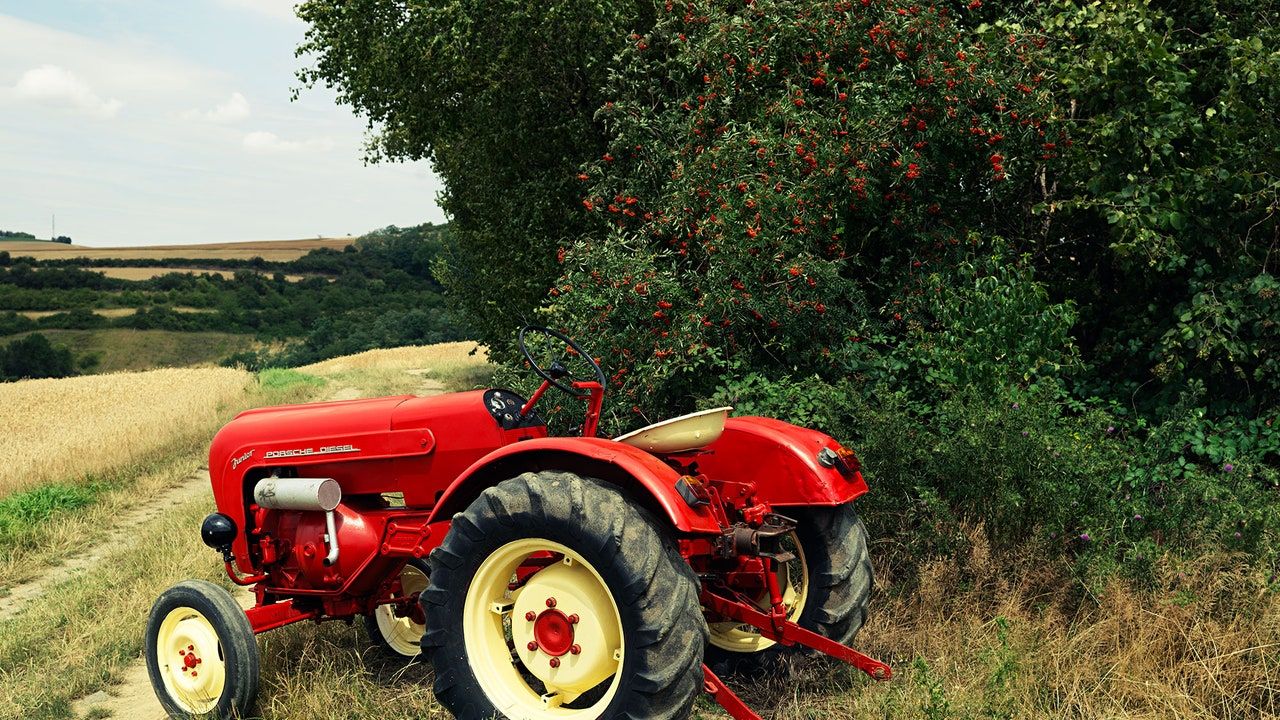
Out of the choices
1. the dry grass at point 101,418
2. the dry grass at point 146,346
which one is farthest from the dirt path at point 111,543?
the dry grass at point 146,346

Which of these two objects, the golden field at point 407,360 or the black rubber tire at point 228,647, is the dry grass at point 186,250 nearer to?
the golden field at point 407,360

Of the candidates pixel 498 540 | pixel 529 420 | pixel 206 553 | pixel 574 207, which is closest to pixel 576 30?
pixel 574 207

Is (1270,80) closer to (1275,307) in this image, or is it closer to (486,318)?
(1275,307)

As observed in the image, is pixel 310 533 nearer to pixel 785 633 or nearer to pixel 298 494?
pixel 298 494

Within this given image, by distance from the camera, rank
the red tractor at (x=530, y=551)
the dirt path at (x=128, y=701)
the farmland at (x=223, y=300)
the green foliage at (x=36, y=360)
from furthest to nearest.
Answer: the farmland at (x=223, y=300) → the green foliage at (x=36, y=360) → the dirt path at (x=128, y=701) → the red tractor at (x=530, y=551)

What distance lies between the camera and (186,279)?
7238 centimetres

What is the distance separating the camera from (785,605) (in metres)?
4.34

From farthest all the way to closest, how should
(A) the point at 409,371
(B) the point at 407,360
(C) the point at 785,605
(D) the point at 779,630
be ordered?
1. (B) the point at 407,360
2. (A) the point at 409,371
3. (C) the point at 785,605
4. (D) the point at 779,630

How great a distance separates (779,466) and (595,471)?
40.4 inches

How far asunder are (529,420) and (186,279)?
247 ft

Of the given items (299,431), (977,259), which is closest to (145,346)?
(299,431)

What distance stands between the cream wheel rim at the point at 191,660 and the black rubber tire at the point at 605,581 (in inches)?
51.2

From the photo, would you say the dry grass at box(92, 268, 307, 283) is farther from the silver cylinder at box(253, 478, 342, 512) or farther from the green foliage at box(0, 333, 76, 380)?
the silver cylinder at box(253, 478, 342, 512)

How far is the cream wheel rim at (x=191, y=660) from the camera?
4.34m
